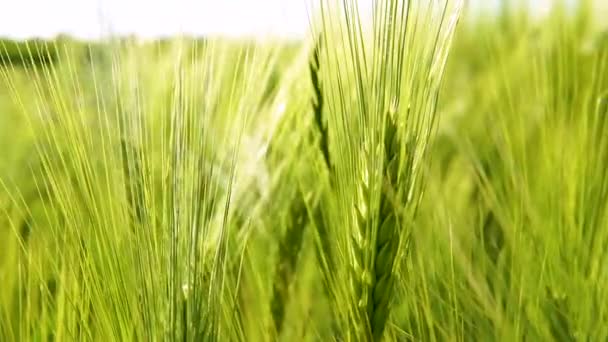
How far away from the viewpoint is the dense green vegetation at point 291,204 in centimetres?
47

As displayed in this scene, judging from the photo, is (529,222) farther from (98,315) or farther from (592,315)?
(98,315)

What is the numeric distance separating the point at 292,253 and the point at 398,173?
0.75 feet

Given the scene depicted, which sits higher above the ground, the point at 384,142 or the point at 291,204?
the point at 384,142

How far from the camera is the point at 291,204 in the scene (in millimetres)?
727

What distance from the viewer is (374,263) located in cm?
50

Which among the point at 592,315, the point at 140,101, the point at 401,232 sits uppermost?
the point at 140,101

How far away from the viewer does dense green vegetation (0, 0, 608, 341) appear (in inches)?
18.5

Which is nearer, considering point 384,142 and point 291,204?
point 384,142

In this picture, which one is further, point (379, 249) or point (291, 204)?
point (291, 204)

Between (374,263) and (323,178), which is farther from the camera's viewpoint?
(323,178)

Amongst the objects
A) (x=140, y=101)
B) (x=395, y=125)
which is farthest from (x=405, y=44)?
(x=140, y=101)

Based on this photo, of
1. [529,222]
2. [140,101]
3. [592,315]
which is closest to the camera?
[140,101]

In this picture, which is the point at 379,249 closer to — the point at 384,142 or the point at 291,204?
the point at 384,142

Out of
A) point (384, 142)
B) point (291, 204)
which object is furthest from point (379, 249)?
point (291, 204)
